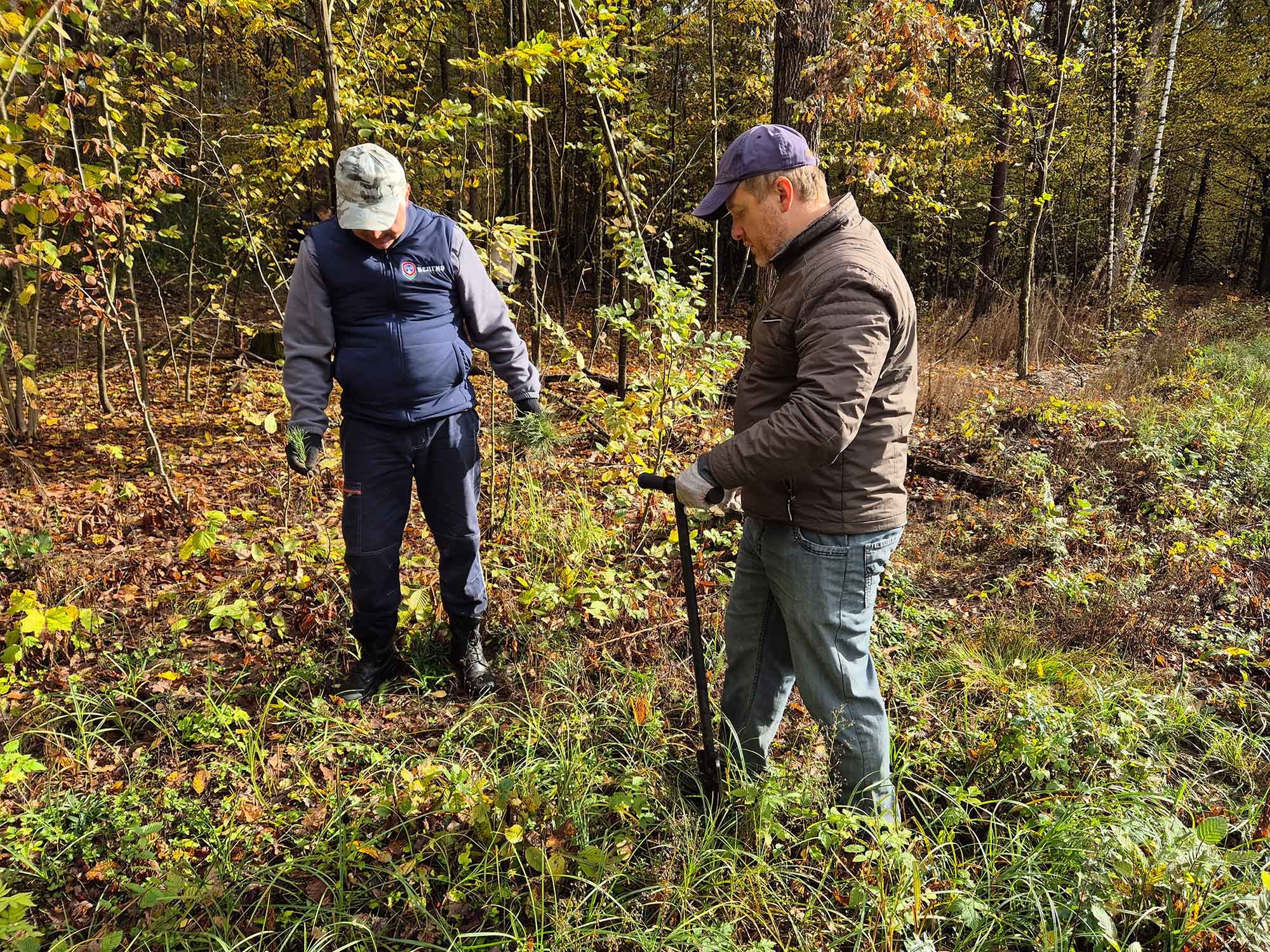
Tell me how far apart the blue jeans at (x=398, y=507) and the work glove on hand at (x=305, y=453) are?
0.11m

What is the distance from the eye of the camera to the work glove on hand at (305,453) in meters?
2.71

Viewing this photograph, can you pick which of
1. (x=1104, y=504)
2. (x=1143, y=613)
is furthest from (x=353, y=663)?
(x=1104, y=504)

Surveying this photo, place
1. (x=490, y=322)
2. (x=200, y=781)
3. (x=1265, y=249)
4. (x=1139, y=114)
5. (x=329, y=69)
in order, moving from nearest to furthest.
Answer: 1. (x=200, y=781)
2. (x=490, y=322)
3. (x=329, y=69)
4. (x=1139, y=114)
5. (x=1265, y=249)

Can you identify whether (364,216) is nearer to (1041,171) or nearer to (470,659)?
(470,659)

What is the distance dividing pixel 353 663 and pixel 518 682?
76cm

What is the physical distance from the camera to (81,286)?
385 centimetres

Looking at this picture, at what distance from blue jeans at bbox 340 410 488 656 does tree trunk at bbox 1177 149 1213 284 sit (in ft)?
72.4

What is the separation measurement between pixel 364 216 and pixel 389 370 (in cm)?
55

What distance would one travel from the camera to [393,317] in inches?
107

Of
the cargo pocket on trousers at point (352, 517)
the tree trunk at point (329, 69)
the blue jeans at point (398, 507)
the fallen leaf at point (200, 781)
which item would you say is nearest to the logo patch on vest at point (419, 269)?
the blue jeans at point (398, 507)

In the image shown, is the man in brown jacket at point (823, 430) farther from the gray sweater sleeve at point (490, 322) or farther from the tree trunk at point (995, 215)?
the tree trunk at point (995, 215)

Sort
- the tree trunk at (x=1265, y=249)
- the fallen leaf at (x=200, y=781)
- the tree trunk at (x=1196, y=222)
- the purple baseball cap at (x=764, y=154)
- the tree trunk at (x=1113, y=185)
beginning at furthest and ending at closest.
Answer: the tree trunk at (x=1196, y=222)
the tree trunk at (x=1265, y=249)
the tree trunk at (x=1113, y=185)
the fallen leaf at (x=200, y=781)
the purple baseball cap at (x=764, y=154)

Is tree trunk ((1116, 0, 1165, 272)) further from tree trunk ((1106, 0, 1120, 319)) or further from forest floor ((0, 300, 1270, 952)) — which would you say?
forest floor ((0, 300, 1270, 952))

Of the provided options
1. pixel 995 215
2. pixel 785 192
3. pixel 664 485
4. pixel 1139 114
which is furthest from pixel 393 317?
pixel 1139 114
